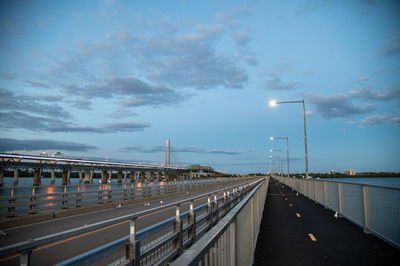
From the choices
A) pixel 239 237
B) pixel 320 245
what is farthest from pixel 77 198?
pixel 239 237

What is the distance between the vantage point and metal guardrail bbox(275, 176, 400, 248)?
8.41 metres

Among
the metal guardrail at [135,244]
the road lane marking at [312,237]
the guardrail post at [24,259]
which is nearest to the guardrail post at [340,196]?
the road lane marking at [312,237]

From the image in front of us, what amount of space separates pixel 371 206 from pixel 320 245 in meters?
2.61

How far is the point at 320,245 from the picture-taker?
9195 millimetres

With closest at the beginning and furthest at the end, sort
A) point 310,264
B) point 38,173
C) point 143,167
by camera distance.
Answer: point 310,264, point 38,173, point 143,167

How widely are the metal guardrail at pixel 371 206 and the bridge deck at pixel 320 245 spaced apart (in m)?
0.32

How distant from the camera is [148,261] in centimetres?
566

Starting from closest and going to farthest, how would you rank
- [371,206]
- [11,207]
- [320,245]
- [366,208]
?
[320,245] < [371,206] < [366,208] < [11,207]

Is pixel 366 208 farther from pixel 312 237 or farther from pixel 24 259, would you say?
pixel 24 259

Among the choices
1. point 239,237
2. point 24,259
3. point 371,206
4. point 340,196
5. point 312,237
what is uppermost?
point 24,259

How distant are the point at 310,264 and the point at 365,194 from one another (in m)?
4.96

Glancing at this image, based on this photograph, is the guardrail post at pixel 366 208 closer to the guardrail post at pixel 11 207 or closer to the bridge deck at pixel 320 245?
the bridge deck at pixel 320 245

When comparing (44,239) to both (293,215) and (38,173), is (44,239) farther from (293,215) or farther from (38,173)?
(38,173)

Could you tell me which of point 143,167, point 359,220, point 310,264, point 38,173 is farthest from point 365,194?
point 143,167
